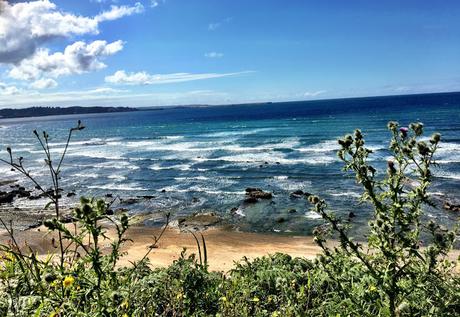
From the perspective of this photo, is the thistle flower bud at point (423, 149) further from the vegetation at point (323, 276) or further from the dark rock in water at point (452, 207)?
the dark rock in water at point (452, 207)

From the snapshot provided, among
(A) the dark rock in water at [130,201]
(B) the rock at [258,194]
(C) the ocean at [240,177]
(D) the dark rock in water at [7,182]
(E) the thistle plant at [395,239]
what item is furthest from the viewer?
(D) the dark rock in water at [7,182]

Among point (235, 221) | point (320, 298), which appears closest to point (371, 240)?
point (320, 298)

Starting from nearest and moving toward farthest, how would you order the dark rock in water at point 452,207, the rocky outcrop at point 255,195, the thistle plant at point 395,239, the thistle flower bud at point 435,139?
the thistle plant at point 395,239
the thistle flower bud at point 435,139
the dark rock in water at point 452,207
the rocky outcrop at point 255,195

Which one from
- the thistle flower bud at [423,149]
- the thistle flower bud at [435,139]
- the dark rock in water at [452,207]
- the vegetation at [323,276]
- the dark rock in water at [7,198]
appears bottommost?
the dark rock in water at [7,198]

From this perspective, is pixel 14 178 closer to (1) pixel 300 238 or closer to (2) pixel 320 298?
(1) pixel 300 238

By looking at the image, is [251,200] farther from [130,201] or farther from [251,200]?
[130,201]

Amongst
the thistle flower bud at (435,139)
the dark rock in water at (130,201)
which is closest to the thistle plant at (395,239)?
the thistle flower bud at (435,139)

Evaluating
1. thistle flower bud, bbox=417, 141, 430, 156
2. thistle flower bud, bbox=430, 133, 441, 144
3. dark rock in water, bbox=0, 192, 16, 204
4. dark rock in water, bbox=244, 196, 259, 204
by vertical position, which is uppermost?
thistle flower bud, bbox=430, 133, 441, 144

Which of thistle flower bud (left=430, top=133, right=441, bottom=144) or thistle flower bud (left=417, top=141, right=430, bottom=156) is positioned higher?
thistle flower bud (left=430, top=133, right=441, bottom=144)

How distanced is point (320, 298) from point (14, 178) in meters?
42.5

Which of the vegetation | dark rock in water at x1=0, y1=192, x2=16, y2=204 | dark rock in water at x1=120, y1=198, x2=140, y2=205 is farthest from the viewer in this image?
dark rock in water at x1=0, y1=192, x2=16, y2=204

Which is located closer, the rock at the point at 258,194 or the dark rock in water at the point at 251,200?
the dark rock in water at the point at 251,200

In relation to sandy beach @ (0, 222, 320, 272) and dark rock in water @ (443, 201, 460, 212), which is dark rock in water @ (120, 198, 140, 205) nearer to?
sandy beach @ (0, 222, 320, 272)

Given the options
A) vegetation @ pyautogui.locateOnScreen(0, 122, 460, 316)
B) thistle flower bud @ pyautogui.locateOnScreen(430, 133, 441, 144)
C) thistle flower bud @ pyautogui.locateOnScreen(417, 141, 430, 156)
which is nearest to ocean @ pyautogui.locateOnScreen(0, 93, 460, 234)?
vegetation @ pyautogui.locateOnScreen(0, 122, 460, 316)
